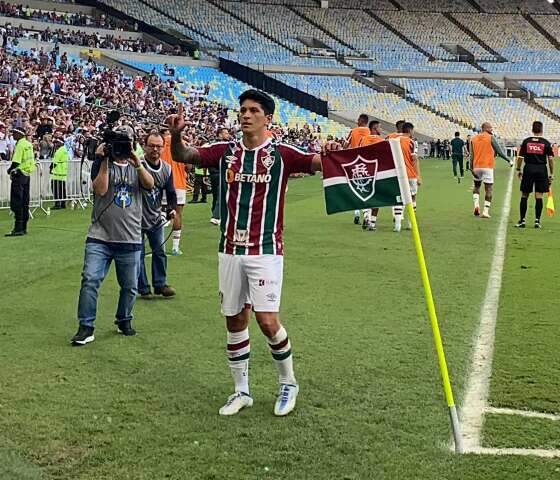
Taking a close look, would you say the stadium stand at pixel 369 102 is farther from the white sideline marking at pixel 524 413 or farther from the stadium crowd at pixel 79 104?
the white sideline marking at pixel 524 413

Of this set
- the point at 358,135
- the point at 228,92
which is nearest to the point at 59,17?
the point at 228,92

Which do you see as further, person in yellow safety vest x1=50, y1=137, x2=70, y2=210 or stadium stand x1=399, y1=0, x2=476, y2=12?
stadium stand x1=399, y1=0, x2=476, y2=12

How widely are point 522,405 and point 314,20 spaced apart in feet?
213

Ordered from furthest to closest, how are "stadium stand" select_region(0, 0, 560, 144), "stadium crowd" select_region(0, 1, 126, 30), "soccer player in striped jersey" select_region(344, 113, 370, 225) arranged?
1. "stadium stand" select_region(0, 0, 560, 144)
2. "stadium crowd" select_region(0, 1, 126, 30)
3. "soccer player in striped jersey" select_region(344, 113, 370, 225)

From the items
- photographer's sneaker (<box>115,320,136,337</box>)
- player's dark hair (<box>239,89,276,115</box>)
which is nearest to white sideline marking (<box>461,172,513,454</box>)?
player's dark hair (<box>239,89,276,115</box>)

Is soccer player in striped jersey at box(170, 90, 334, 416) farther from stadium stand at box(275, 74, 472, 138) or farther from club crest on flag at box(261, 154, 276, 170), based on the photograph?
stadium stand at box(275, 74, 472, 138)

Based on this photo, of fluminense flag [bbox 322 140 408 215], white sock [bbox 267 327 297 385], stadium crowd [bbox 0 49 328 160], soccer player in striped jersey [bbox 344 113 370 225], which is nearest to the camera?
fluminense flag [bbox 322 140 408 215]

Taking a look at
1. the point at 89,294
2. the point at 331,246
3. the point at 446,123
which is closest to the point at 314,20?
the point at 446,123

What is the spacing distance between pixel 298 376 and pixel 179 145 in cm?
202

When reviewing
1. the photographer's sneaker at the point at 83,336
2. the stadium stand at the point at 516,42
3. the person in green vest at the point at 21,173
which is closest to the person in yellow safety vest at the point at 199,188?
the person in green vest at the point at 21,173

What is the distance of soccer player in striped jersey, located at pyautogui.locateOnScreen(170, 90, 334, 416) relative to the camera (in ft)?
16.7

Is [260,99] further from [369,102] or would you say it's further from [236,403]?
[369,102]

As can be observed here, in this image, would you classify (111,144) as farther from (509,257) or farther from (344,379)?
(509,257)

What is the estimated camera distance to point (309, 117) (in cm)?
5203
